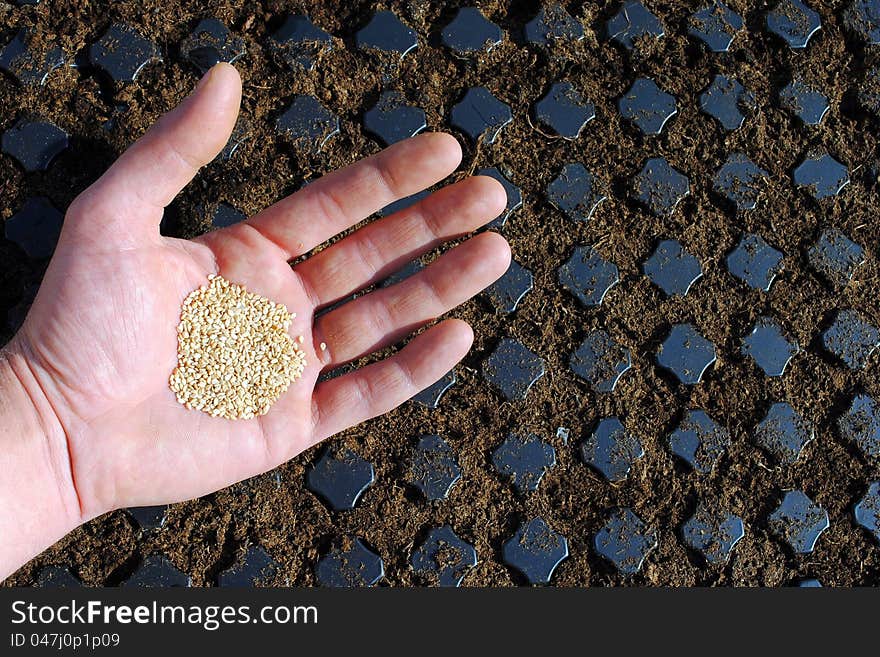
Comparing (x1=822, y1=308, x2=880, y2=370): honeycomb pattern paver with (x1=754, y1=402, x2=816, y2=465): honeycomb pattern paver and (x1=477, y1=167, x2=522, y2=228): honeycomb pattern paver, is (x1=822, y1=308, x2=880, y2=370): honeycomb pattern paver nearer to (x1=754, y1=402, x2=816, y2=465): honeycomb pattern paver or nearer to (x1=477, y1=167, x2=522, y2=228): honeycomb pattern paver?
(x1=754, y1=402, x2=816, y2=465): honeycomb pattern paver

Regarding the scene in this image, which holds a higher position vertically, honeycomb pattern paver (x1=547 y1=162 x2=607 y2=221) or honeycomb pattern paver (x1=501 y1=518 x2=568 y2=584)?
honeycomb pattern paver (x1=547 y1=162 x2=607 y2=221)

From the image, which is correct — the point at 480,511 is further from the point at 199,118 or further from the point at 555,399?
the point at 199,118

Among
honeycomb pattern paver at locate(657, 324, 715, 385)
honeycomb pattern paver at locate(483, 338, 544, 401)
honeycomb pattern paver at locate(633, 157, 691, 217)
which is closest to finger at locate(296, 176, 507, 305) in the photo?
honeycomb pattern paver at locate(483, 338, 544, 401)

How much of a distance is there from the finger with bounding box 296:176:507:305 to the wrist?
1.90 feet

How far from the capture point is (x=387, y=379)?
1822 mm

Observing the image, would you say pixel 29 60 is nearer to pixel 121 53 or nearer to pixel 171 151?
pixel 121 53

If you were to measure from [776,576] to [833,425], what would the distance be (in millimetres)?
401

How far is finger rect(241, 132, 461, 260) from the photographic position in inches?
69.9

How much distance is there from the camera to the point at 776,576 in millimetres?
2098

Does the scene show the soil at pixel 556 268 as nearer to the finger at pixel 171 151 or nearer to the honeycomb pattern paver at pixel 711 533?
the honeycomb pattern paver at pixel 711 533

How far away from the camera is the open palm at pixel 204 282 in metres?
1.56

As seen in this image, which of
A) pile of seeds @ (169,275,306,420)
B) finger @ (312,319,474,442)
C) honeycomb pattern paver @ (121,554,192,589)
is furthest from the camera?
honeycomb pattern paver @ (121,554,192,589)

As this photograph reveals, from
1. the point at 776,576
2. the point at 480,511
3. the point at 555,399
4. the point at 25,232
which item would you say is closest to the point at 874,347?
the point at 776,576

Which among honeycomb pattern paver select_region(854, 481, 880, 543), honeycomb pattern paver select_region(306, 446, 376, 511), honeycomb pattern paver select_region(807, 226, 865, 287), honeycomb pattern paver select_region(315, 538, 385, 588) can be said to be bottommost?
honeycomb pattern paver select_region(854, 481, 880, 543)
